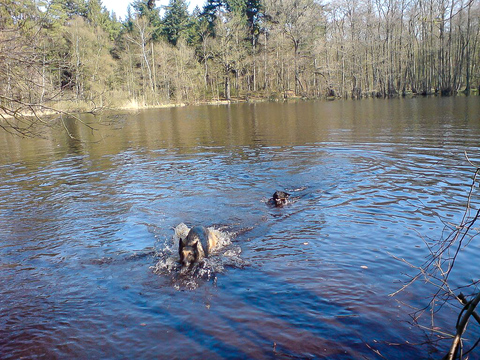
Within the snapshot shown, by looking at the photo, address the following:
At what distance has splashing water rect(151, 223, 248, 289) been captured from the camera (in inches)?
243

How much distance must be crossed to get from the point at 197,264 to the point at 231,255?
742 mm

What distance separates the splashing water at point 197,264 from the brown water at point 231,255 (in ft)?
0.11

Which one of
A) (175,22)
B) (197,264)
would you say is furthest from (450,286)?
(175,22)

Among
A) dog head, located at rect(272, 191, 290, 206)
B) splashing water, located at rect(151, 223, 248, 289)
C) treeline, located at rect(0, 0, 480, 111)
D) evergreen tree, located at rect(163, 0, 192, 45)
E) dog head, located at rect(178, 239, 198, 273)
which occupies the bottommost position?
splashing water, located at rect(151, 223, 248, 289)

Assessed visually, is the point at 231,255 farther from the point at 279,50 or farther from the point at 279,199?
the point at 279,50

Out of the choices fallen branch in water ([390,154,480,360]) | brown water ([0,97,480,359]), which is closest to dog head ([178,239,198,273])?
brown water ([0,97,480,359])

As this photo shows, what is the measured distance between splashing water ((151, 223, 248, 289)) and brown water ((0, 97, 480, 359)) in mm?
35

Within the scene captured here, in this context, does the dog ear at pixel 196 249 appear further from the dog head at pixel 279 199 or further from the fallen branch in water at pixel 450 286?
the dog head at pixel 279 199

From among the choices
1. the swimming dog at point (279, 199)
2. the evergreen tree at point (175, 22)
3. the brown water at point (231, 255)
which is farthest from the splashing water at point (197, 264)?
the evergreen tree at point (175, 22)

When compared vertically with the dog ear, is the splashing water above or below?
below

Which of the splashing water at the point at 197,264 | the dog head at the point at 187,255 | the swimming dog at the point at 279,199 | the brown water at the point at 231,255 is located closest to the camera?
the brown water at the point at 231,255

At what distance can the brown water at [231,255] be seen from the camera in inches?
181

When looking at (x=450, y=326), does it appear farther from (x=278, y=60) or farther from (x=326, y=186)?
(x=278, y=60)

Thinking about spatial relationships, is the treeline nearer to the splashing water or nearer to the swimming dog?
the swimming dog
